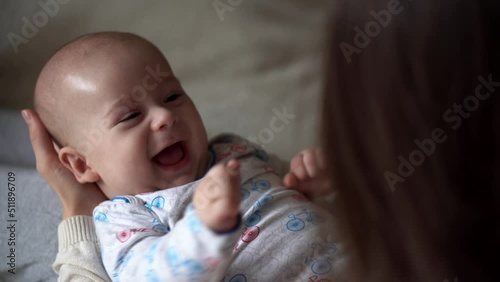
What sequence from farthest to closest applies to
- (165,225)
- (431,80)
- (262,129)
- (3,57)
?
(3,57) → (262,129) → (165,225) → (431,80)

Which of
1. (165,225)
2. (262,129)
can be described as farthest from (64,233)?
(262,129)

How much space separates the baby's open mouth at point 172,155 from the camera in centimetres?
98

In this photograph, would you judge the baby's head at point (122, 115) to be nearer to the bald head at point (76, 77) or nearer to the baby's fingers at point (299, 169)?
the bald head at point (76, 77)

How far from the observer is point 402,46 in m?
0.60

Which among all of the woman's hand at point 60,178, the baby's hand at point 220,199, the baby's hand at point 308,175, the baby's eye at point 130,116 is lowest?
the woman's hand at point 60,178

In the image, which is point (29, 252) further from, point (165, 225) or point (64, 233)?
point (165, 225)

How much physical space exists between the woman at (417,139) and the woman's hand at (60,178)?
0.57m

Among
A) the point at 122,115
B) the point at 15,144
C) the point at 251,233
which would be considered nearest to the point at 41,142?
the point at 122,115

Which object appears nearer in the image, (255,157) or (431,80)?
(431,80)

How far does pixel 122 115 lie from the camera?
955 mm

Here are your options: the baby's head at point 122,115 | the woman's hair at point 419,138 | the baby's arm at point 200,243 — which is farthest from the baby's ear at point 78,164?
the woman's hair at point 419,138

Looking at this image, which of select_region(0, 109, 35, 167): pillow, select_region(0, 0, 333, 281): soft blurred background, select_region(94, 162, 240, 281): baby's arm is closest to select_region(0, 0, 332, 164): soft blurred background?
select_region(0, 0, 333, 281): soft blurred background

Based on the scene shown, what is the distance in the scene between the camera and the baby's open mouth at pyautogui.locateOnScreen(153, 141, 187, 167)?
38.5 inches

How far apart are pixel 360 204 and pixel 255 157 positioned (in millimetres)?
Answer: 497
